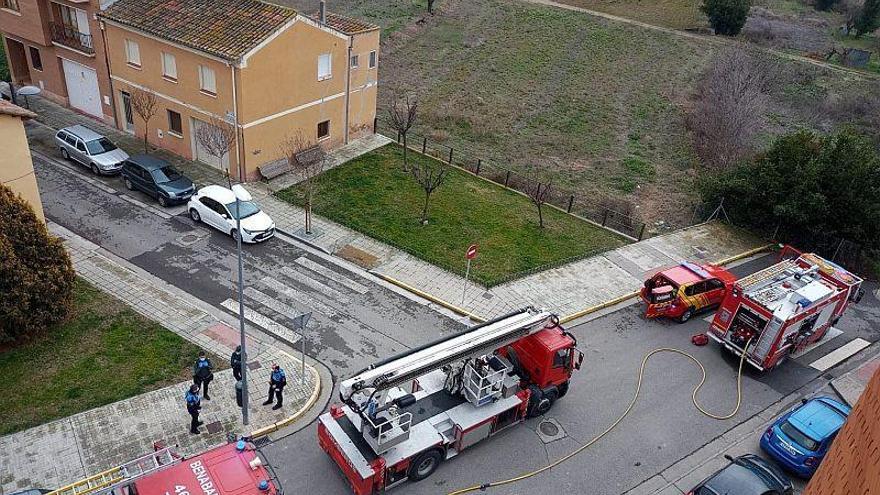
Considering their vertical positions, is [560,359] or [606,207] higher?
[560,359]

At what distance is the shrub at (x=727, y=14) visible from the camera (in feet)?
172

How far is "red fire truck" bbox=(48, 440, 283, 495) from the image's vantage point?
436 inches

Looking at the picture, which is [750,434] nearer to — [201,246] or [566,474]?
[566,474]

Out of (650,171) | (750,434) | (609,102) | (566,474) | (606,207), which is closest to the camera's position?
(566,474)

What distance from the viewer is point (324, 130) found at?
29422mm

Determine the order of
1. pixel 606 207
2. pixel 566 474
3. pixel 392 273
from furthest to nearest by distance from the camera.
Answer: pixel 606 207
pixel 392 273
pixel 566 474

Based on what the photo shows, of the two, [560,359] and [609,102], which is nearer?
[560,359]

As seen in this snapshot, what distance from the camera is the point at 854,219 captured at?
933 inches

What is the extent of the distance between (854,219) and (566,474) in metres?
16.5

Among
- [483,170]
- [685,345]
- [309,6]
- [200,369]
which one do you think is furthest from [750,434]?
[309,6]

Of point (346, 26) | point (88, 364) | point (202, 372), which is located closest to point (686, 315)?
point (202, 372)

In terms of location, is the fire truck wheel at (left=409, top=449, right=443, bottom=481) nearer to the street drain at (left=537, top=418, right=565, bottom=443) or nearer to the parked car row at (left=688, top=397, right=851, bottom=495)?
the street drain at (left=537, top=418, right=565, bottom=443)

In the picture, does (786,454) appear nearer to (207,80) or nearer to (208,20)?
(207,80)

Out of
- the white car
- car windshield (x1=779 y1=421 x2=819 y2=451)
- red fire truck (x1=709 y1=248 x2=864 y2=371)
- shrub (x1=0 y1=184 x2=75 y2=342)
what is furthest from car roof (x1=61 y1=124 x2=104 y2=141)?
car windshield (x1=779 y1=421 x2=819 y2=451)
